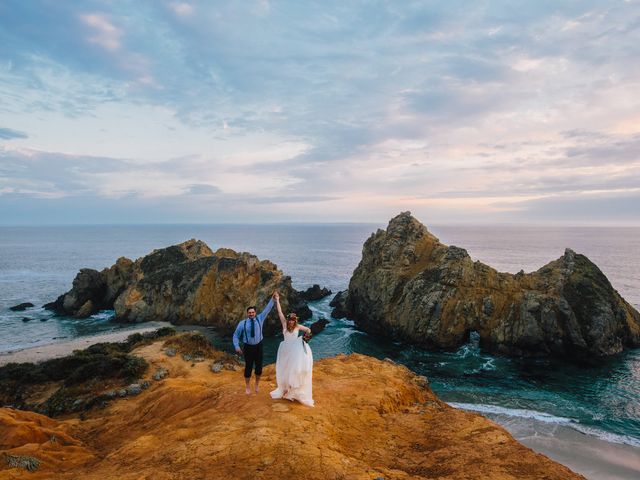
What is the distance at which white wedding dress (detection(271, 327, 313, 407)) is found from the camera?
11664 millimetres

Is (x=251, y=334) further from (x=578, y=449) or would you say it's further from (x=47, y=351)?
(x=47, y=351)

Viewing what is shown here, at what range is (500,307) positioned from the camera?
41.2 m

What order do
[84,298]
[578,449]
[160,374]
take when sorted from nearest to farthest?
[160,374]
[578,449]
[84,298]

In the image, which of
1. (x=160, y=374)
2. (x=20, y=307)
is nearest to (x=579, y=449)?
(x=160, y=374)

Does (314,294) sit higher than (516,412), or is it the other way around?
(314,294)

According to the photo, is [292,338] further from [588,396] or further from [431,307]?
[431,307]

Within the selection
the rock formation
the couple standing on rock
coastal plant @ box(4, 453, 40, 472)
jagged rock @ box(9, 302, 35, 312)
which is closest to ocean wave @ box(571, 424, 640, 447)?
the rock formation

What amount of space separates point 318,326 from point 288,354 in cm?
3792

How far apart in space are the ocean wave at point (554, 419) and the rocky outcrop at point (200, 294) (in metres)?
28.2

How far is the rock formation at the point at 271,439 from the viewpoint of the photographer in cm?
874

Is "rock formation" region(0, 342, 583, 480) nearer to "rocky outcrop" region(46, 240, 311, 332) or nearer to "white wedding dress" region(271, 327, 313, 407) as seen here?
"white wedding dress" region(271, 327, 313, 407)

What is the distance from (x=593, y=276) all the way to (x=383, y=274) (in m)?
23.1

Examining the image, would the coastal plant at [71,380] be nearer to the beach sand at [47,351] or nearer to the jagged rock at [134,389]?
the jagged rock at [134,389]

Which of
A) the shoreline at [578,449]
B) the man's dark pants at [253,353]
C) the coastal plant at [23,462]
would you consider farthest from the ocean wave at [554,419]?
the coastal plant at [23,462]
